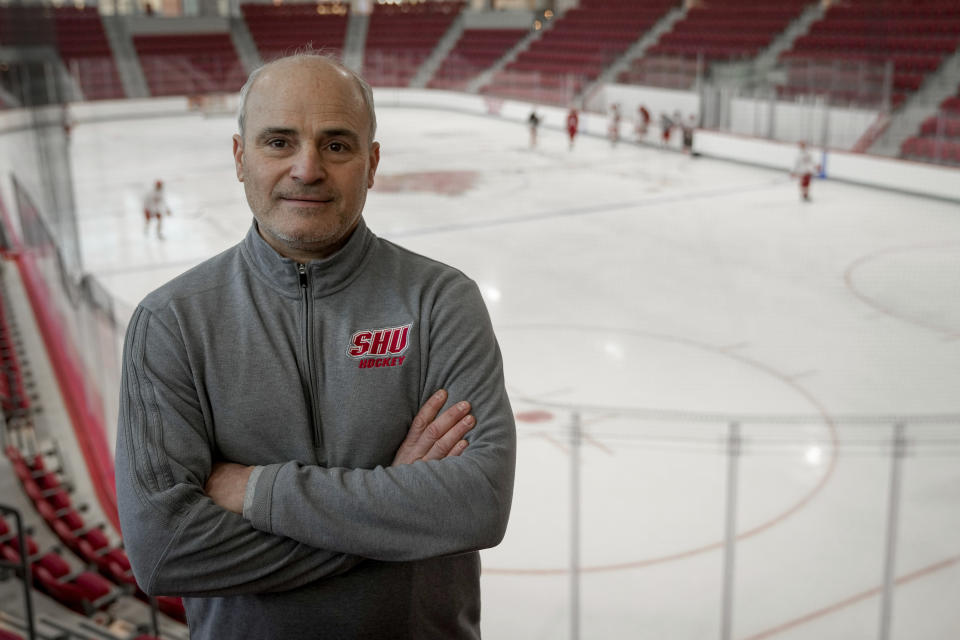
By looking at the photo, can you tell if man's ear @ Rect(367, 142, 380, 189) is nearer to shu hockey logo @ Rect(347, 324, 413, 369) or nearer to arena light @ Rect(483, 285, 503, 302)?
shu hockey logo @ Rect(347, 324, 413, 369)

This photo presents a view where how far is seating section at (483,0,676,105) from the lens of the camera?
23844 millimetres

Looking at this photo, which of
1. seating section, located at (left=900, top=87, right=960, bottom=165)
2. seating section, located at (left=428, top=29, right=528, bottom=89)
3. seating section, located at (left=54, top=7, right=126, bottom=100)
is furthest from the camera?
seating section, located at (left=428, top=29, right=528, bottom=89)

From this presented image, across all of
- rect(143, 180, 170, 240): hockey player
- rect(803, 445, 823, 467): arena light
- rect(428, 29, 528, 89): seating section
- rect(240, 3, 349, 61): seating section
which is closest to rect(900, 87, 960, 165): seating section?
rect(803, 445, 823, 467): arena light

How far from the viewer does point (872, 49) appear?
19.0 meters

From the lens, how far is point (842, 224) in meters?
12.6

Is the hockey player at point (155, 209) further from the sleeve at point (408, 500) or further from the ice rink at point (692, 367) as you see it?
the sleeve at point (408, 500)

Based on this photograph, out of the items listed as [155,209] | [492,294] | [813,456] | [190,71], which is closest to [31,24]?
[492,294]

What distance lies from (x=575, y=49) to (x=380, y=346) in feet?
85.6

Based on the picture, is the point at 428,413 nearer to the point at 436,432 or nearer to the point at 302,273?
the point at 436,432

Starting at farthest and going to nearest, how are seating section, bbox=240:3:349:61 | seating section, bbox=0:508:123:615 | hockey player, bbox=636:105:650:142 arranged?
seating section, bbox=240:3:349:61, hockey player, bbox=636:105:650:142, seating section, bbox=0:508:123:615

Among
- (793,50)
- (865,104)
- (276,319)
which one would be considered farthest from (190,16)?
(276,319)

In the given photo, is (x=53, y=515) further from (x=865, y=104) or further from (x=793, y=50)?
(x=793, y=50)

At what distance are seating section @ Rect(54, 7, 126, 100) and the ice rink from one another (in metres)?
7.59

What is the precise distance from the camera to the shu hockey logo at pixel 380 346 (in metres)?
1.41
